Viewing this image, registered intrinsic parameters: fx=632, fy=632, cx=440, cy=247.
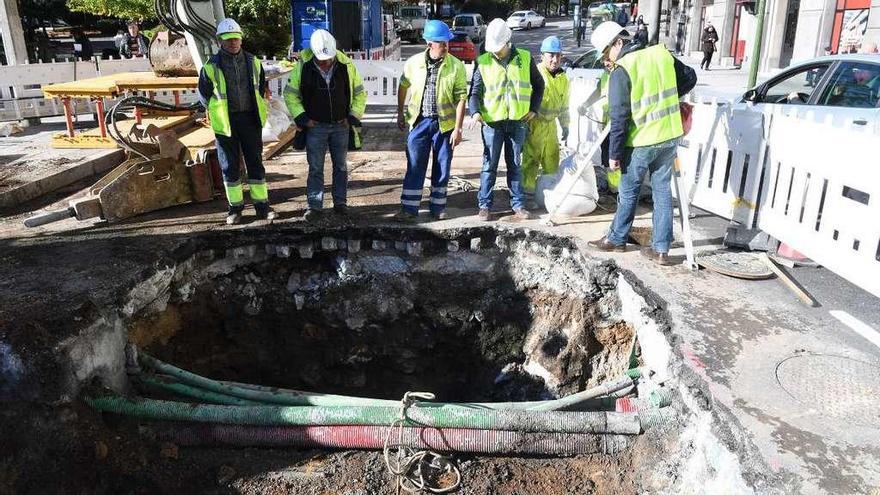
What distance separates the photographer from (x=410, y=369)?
20.1 ft

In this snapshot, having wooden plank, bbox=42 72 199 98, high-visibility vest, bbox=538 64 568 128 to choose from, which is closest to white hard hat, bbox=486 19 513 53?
high-visibility vest, bbox=538 64 568 128

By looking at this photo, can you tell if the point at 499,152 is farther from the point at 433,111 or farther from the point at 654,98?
the point at 654,98

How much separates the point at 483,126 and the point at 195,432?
3781 mm

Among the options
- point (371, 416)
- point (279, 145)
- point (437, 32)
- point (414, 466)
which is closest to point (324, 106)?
point (437, 32)

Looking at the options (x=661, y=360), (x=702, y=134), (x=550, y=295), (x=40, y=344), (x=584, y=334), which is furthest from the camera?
(x=702, y=134)

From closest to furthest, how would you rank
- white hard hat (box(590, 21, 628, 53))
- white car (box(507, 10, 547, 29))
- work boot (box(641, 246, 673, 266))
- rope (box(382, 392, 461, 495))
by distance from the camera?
rope (box(382, 392, 461, 495)) → white hard hat (box(590, 21, 628, 53)) → work boot (box(641, 246, 673, 266)) → white car (box(507, 10, 547, 29))

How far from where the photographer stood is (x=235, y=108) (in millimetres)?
5812

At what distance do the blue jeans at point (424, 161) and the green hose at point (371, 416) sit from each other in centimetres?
271

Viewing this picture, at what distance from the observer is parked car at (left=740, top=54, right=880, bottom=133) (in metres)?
6.25

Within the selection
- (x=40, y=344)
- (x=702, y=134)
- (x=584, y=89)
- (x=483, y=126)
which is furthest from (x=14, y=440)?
(x=584, y=89)

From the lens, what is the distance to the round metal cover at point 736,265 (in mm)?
5059

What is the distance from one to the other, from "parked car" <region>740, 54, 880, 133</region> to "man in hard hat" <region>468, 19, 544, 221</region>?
2.13m

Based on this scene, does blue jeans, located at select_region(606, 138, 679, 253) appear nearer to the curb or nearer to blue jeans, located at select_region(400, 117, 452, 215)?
blue jeans, located at select_region(400, 117, 452, 215)

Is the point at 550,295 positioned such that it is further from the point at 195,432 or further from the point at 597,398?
the point at 195,432
